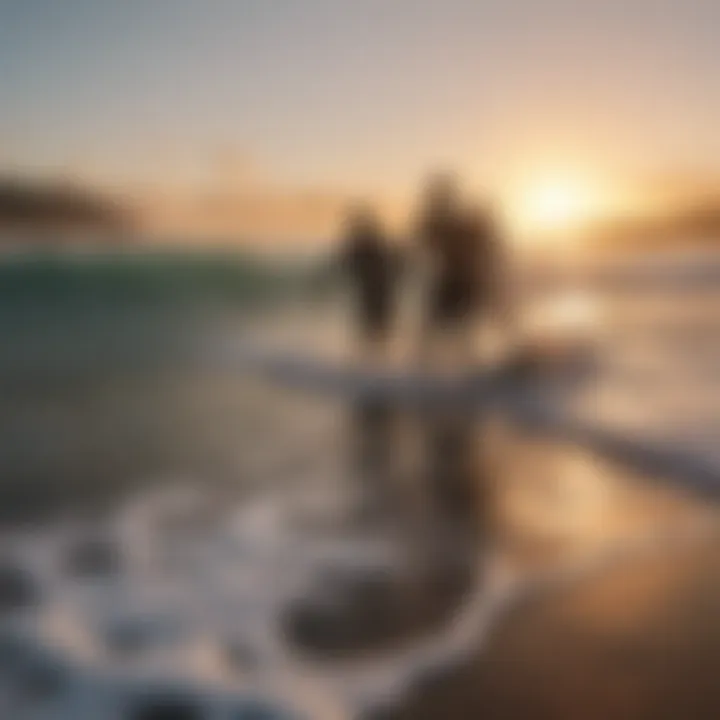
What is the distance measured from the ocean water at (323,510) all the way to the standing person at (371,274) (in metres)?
0.10

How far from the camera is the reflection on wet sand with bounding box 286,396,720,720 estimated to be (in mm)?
934

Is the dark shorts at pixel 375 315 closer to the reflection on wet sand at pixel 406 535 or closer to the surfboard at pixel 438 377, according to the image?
the surfboard at pixel 438 377

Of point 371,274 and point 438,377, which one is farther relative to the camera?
point 438,377

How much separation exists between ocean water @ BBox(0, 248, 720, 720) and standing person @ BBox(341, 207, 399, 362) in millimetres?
100

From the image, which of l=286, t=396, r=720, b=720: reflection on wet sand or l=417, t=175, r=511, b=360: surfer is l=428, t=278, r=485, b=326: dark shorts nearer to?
l=417, t=175, r=511, b=360: surfer

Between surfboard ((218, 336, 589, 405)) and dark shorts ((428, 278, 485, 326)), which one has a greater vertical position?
dark shorts ((428, 278, 485, 326))

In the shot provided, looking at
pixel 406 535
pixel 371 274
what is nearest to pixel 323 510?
pixel 406 535

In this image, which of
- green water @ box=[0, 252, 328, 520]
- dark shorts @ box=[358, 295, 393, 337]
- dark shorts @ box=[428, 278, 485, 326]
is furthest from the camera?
dark shorts @ box=[358, 295, 393, 337]

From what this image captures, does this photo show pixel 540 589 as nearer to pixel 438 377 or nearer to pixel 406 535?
pixel 406 535

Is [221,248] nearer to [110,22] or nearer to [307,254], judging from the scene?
[307,254]

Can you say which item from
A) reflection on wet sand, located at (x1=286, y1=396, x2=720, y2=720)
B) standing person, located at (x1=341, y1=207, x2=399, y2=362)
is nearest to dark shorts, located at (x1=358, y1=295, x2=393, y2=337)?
standing person, located at (x1=341, y1=207, x2=399, y2=362)

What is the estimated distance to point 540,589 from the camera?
1.18 m

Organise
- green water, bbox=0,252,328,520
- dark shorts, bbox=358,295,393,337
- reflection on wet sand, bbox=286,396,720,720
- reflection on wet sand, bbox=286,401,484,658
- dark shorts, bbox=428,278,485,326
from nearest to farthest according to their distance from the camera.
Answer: reflection on wet sand, bbox=286,396,720,720 → reflection on wet sand, bbox=286,401,484,658 → green water, bbox=0,252,328,520 → dark shorts, bbox=428,278,485,326 → dark shorts, bbox=358,295,393,337

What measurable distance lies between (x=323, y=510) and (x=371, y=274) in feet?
3.18
